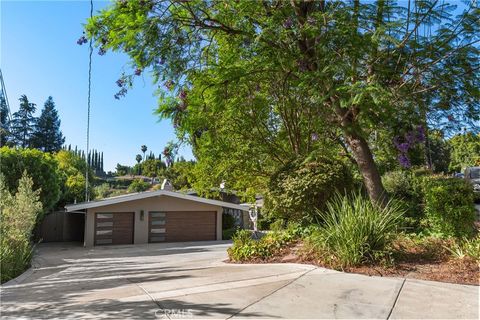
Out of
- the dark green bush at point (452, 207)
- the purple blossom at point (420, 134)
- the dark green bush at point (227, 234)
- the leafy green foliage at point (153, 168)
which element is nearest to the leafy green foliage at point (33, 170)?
the dark green bush at point (227, 234)

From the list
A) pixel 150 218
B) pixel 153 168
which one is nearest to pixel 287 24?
pixel 150 218

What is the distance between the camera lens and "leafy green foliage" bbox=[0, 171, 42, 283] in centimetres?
814

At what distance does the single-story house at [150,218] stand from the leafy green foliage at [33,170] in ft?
3.89

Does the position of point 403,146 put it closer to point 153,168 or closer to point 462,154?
point 462,154

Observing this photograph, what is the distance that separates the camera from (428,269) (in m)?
5.64

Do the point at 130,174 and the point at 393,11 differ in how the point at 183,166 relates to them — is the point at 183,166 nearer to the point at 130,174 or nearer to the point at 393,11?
the point at 393,11

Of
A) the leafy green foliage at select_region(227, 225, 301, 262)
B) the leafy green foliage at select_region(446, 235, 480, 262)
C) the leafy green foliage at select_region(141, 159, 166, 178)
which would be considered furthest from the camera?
the leafy green foliage at select_region(141, 159, 166, 178)

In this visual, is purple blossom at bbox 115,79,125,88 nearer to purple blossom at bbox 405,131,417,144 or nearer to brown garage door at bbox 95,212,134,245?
purple blossom at bbox 405,131,417,144

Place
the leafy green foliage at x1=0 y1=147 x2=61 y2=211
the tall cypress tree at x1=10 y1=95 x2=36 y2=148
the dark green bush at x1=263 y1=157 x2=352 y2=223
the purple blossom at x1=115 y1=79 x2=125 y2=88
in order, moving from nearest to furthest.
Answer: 1. the dark green bush at x1=263 y1=157 x2=352 y2=223
2. the purple blossom at x1=115 y1=79 x2=125 y2=88
3. the leafy green foliage at x1=0 y1=147 x2=61 y2=211
4. the tall cypress tree at x1=10 y1=95 x2=36 y2=148

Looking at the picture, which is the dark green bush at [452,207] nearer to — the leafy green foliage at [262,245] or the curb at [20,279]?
the leafy green foliage at [262,245]

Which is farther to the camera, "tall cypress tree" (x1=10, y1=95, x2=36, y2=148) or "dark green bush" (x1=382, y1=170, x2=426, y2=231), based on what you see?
"tall cypress tree" (x1=10, y1=95, x2=36, y2=148)

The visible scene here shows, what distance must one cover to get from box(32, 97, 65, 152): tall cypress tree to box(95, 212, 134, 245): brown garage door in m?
48.4

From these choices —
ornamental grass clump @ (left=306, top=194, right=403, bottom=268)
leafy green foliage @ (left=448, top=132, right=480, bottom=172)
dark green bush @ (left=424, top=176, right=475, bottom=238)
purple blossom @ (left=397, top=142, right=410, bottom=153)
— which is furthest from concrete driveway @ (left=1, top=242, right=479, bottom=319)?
leafy green foliage @ (left=448, top=132, right=480, bottom=172)

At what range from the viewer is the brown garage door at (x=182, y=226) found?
68.6 feet
